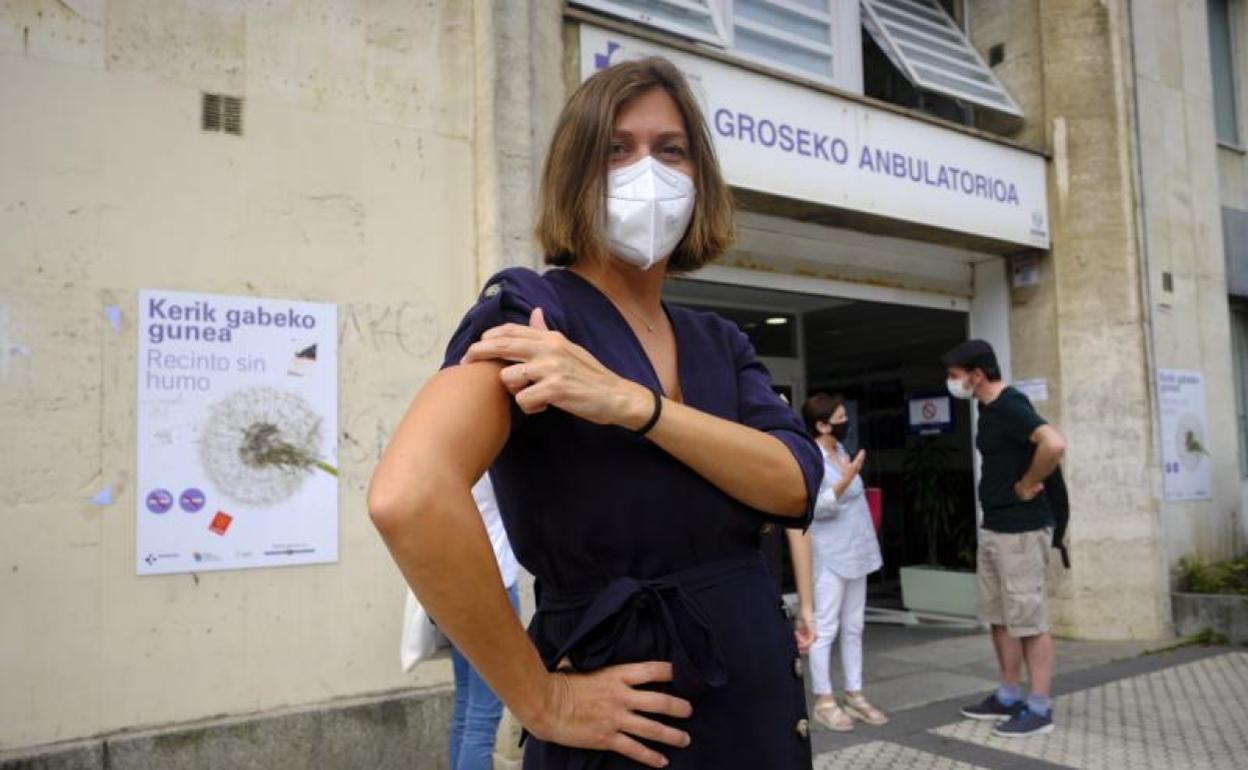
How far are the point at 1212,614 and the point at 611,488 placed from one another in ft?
26.7

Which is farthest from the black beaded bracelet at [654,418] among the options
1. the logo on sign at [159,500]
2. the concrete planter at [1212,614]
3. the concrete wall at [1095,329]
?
the concrete planter at [1212,614]

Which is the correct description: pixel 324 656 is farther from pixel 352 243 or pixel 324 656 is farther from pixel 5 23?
pixel 5 23

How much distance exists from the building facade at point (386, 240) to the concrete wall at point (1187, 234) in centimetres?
7

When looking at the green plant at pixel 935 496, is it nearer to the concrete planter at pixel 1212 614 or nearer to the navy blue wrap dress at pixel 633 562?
the concrete planter at pixel 1212 614

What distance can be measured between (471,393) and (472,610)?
252 millimetres

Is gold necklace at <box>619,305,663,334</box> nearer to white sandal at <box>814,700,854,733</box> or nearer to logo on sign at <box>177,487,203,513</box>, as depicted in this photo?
logo on sign at <box>177,487,203,513</box>

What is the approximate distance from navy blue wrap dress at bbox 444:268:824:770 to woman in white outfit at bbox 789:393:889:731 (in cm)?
383

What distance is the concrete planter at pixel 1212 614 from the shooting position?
24.4 feet

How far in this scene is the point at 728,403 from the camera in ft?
4.84

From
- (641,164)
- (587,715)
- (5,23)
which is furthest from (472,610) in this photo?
(5,23)

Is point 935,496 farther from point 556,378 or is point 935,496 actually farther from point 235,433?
point 556,378

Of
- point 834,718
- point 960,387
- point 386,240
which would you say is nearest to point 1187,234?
point 960,387

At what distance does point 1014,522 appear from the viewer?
5051 millimetres

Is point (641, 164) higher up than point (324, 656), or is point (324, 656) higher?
point (641, 164)
